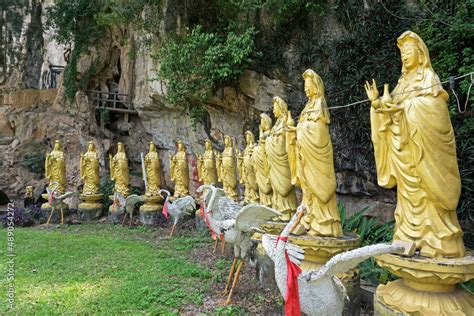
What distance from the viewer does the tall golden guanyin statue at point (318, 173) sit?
4191mm

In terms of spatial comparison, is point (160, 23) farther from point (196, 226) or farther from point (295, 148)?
point (295, 148)

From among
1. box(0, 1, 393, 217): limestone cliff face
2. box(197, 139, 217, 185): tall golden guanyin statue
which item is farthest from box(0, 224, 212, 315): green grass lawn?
box(0, 1, 393, 217): limestone cliff face

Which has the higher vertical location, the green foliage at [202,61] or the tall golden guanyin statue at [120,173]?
the green foliage at [202,61]

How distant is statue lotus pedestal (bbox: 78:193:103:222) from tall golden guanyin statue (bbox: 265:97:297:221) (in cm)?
797

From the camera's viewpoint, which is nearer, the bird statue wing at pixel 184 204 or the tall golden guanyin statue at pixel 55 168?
the bird statue wing at pixel 184 204

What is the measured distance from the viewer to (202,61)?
381 inches

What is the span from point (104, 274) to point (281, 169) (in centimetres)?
312

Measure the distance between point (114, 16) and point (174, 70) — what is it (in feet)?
12.8

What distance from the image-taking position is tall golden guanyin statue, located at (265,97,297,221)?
5.41m

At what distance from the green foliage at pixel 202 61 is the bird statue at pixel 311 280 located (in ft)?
21.9

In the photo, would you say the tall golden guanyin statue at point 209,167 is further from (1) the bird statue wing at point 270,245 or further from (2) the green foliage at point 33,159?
(2) the green foliage at point 33,159

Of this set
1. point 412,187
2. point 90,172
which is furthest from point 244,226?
point 90,172

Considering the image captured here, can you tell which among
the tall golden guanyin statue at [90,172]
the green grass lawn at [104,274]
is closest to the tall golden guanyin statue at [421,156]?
the green grass lawn at [104,274]

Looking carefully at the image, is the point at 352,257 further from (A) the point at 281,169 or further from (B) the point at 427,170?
(A) the point at 281,169
